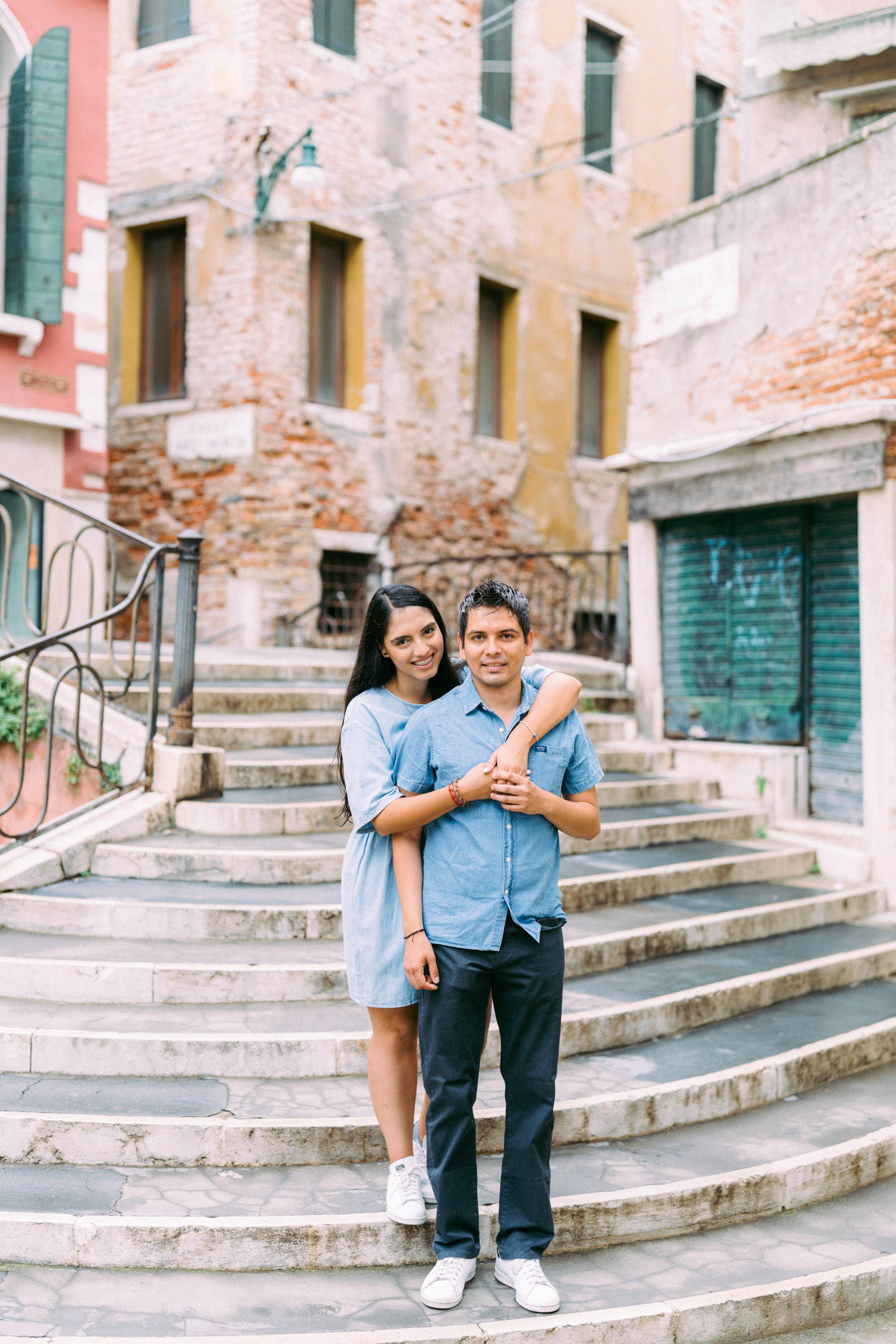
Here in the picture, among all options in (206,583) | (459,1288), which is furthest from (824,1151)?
(206,583)

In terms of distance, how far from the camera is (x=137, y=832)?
5805 mm

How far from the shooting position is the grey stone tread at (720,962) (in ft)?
16.6

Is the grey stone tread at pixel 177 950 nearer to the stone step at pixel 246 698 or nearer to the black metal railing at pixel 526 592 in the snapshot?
the stone step at pixel 246 698

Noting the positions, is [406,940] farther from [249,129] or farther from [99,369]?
[249,129]

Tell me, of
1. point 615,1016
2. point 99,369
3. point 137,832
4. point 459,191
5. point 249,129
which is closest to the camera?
point 615,1016

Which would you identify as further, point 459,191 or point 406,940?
point 459,191

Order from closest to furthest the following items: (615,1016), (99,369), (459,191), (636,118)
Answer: (615,1016)
(99,369)
(459,191)
(636,118)

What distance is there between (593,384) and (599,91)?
3533 mm

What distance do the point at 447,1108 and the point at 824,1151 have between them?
1.64 metres

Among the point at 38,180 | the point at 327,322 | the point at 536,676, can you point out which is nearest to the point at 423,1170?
the point at 536,676

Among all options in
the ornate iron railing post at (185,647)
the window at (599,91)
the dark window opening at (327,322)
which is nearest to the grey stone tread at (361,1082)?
the ornate iron railing post at (185,647)

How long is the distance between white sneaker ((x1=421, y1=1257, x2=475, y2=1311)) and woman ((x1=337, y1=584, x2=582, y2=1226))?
231mm

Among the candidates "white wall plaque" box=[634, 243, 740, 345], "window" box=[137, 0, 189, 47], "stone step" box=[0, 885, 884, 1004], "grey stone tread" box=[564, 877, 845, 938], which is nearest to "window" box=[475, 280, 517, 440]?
"window" box=[137, 0, 189, 47]

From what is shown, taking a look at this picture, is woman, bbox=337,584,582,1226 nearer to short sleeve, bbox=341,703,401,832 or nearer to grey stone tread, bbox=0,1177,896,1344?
short sleeve, bbox=341,703,401,832
